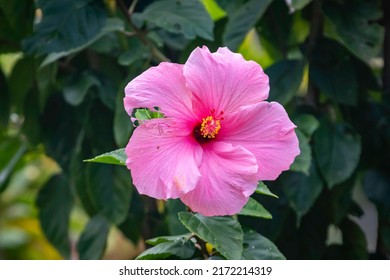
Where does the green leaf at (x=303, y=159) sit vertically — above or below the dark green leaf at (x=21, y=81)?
above

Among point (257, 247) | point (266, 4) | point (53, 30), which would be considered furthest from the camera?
point (266, 4)

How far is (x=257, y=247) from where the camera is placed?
780mm

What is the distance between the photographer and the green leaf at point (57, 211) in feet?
4.48

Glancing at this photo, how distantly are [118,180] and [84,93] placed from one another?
157 mm

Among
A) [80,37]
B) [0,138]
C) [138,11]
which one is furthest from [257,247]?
[0,138]

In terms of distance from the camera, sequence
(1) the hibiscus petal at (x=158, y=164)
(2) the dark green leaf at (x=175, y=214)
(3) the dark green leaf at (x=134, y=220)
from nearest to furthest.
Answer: (1) the hibiscus petal at (x=158, y=164), (2) the dark green leaf at (x=175, y=214), (3) the dark green leaf at (x=134, y=220)

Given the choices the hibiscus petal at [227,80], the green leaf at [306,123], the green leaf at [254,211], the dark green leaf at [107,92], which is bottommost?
the dark green leaf at [107,92]

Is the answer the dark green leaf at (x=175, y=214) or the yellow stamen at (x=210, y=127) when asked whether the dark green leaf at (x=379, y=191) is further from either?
the yellow stamen at (x=210, y=127)

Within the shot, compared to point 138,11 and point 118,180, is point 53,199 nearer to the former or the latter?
point 118,180

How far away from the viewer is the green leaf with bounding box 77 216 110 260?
1322mm

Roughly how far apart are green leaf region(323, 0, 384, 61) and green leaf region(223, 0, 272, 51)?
0.10 m

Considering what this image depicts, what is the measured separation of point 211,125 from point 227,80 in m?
0.04

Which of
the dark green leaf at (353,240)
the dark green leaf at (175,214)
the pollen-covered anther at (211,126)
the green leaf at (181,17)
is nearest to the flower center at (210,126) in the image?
the pollen-covered anther at (211,126)

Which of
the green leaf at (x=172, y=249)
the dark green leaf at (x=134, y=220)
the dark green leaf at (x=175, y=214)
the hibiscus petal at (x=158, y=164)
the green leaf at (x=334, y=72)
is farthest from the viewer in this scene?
the dark green leaf at (x=134, y=220)
